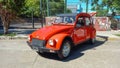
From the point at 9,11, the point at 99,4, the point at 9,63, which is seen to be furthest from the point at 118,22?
the point at 9,63

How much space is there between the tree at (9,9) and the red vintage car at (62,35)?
5.82 metres

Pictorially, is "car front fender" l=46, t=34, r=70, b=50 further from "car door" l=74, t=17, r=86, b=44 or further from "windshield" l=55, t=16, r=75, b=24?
"windshield" l=55, t=16, r=75, b=24

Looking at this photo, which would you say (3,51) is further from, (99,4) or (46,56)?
(99,4)

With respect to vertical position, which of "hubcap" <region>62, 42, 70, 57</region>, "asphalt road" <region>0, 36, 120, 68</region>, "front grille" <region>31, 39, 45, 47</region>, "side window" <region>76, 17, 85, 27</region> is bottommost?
"asphalt road" <region>0, 36, 120, 68</region>

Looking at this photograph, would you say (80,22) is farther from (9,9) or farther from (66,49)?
(9,9)

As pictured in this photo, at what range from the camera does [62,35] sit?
8633 millimetres

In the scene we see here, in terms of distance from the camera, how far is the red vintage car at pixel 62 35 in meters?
8.26

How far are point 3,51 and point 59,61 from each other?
3.11 m

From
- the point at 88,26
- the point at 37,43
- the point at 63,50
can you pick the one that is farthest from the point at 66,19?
the point at 37,43

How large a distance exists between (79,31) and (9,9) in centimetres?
704

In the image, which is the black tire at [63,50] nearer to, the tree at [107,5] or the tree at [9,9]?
the tree at [9,9]

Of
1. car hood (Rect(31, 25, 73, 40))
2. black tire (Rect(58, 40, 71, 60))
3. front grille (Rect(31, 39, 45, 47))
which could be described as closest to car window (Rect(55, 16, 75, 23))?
car hood (Rect(31, 25, 73, 40))

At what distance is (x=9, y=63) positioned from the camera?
797 cm

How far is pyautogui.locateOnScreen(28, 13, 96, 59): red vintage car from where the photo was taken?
8.26 meters
